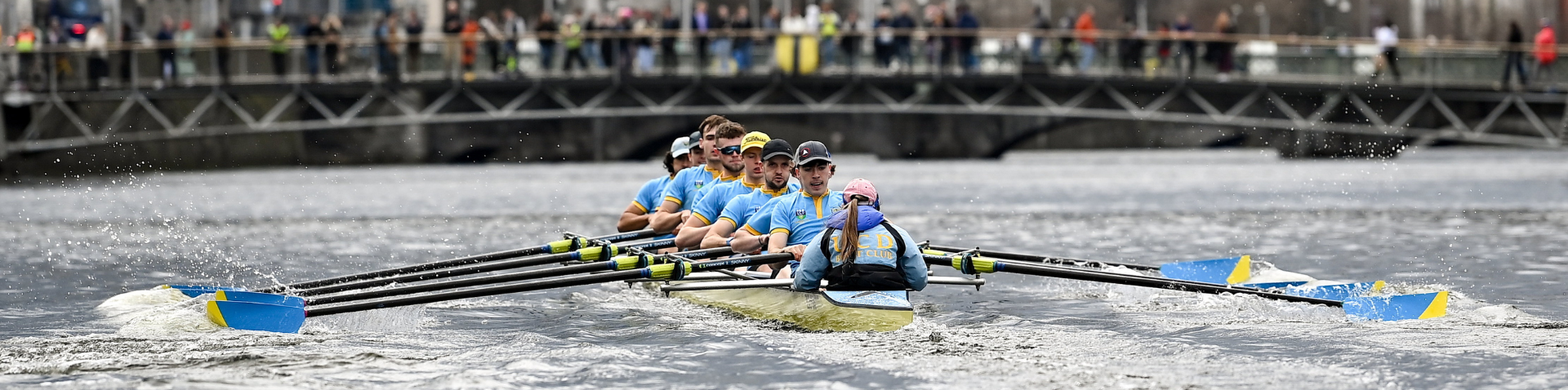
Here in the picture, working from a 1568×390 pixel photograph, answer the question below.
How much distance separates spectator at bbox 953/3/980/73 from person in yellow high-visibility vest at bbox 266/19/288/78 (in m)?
13.6

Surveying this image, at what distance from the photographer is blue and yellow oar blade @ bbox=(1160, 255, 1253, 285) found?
52.4ft

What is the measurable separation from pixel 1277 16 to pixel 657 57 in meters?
18.7

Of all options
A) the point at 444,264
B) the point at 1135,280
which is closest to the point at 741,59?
the point at 444,264

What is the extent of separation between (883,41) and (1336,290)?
24.2 metres

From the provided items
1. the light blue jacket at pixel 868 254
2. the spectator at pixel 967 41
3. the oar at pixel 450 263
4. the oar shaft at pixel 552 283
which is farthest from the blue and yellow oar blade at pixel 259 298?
the spectator at pixel 967 41

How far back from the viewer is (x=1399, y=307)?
12859mm

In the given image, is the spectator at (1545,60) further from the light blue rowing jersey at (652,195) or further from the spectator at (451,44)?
the light blue rowing jersey at (652,195)

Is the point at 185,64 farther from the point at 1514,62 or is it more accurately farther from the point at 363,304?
the point at 1514,62

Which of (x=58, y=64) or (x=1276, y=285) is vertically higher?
(x=58, y=64)

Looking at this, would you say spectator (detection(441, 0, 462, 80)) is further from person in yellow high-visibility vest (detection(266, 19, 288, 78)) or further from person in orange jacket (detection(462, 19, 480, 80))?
person in yellow high-visibility vest (detection(266, 19, 288, 78))

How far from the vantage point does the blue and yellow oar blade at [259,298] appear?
1299 centimetres

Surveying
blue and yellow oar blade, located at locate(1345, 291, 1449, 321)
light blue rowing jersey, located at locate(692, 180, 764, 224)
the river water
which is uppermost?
light blue rowing jersey, located at locate(692, 180, 764, 224)

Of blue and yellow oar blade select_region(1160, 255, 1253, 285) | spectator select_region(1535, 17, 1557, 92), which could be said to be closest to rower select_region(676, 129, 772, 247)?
blue and yellow oar blade select_region(1160, 255, 1253, 285)

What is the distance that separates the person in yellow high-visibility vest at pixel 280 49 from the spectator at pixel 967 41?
13632 millimetres
